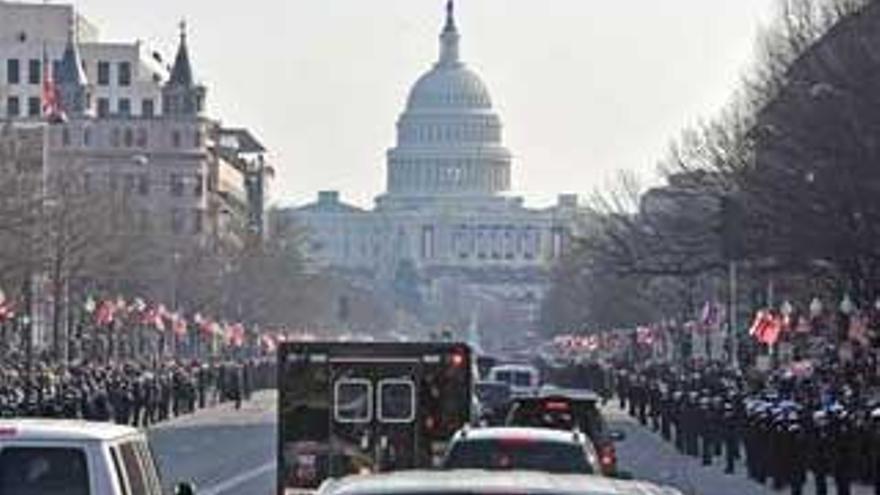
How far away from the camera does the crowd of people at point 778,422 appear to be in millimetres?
44000

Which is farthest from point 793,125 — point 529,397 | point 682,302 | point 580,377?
point 682,302

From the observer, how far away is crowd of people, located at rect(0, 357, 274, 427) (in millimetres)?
61094

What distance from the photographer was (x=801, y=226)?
64.0 m

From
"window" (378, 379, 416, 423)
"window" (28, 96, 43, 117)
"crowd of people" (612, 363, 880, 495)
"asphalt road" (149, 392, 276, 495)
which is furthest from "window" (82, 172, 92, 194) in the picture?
"window" (378, 379, 416, 423)

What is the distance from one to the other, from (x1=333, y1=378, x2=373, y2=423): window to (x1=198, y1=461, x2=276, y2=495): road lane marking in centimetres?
1433

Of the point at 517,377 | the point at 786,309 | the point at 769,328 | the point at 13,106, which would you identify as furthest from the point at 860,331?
the point at 13,106

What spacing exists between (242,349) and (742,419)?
106m

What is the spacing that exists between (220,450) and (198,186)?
12993 cm

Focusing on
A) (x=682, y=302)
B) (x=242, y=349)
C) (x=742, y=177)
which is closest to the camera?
(x=742, y=177)

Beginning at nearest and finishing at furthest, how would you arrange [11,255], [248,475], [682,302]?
[248,475], [11,255], [682,302]

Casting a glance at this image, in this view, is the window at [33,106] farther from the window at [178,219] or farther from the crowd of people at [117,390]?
the crowd of people at [117,390]

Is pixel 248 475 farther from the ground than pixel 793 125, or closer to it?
closer to it

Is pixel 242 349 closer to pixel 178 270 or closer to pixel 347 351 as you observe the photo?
pixel 178 270

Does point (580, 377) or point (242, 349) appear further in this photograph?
point (242, 349)
